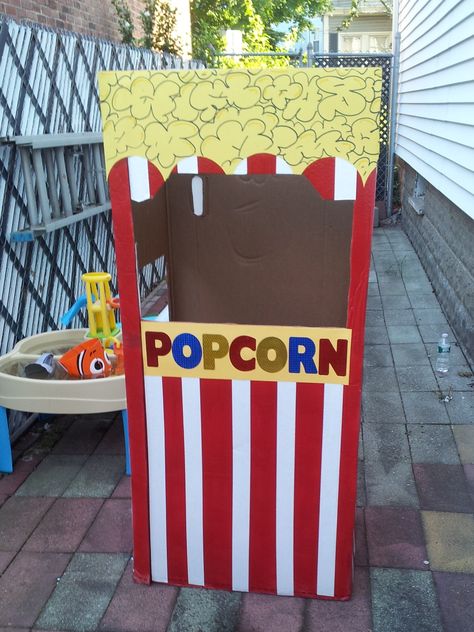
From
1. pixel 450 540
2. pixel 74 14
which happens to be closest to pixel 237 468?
pixel 450 540

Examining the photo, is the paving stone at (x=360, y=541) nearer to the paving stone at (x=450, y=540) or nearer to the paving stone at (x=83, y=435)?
the paving stone at (x=450, y=540)

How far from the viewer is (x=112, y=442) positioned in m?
3.94

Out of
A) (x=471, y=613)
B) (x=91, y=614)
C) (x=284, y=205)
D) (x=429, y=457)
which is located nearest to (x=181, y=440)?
(x=91, y=614)

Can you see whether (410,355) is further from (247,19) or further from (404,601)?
(247,19)

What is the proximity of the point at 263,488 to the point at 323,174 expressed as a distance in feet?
4.30

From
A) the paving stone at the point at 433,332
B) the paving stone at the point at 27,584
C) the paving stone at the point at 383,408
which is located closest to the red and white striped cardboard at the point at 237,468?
the paving stone at the point at 27,584

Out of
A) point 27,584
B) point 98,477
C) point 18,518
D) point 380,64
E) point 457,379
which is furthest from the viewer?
point 380,64

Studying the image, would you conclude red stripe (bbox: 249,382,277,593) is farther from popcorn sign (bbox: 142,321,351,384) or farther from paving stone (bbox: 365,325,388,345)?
paving stone (bbox: 365,325,388,345)

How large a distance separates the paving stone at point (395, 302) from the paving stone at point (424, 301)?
0.21ft

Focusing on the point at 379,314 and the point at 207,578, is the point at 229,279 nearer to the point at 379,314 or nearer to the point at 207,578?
the point at 207,578

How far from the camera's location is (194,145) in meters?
2.09

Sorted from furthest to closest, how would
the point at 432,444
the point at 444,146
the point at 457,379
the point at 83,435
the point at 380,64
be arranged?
the point at 380,64
the point at 444,146
the point at 457,379
the point at 83,435
the point at 432,444

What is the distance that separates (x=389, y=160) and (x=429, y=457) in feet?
25.6

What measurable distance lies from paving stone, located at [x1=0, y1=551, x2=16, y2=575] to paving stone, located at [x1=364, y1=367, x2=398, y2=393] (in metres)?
2.68
